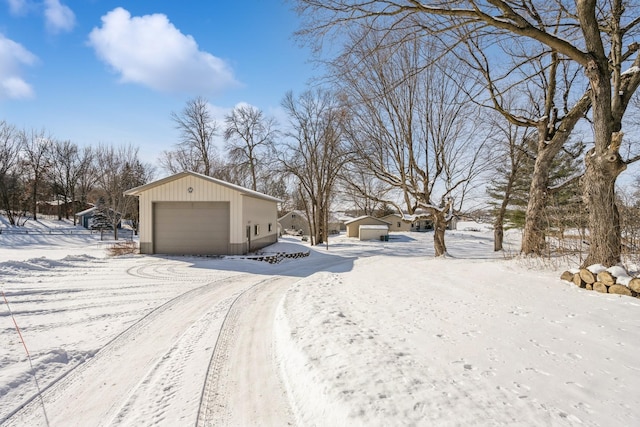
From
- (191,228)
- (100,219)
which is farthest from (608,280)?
(100,219)

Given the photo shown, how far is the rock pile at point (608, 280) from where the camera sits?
Answer: 554 centimetres

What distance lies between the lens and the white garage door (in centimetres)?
1498

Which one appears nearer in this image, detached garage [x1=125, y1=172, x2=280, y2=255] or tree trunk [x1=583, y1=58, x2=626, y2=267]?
tree trunk [x1=583, y1=58, x2=626, y2=267]

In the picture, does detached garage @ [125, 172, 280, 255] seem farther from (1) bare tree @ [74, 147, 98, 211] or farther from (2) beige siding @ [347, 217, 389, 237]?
(1) bare tree @ [74, 147, 98, 211]

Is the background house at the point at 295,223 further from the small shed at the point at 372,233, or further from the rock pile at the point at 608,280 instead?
the rock pile at the point at 608,280

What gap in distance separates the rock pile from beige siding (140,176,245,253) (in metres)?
12.4

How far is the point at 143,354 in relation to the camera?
14.1 ft

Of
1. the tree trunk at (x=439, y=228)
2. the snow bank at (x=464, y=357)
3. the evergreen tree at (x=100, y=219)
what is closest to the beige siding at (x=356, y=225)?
the tree trunk at (x=439, y=228)

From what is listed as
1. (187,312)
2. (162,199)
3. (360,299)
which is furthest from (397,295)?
(162,199)

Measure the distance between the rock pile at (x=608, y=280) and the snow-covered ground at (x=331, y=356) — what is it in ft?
1.01

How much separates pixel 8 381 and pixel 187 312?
2.89m

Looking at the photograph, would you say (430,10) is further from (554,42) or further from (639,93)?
(639,93)

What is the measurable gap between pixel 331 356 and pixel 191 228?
42.5 ft

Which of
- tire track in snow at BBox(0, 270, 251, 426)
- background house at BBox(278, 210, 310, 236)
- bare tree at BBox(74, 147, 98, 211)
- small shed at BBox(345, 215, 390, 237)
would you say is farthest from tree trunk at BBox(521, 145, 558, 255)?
bare tree at BBox(74, 147, 98, 211)
